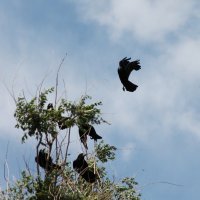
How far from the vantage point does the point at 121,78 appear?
13.1m

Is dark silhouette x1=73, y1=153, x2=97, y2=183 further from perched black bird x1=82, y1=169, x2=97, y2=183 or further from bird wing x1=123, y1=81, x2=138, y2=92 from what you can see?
bird wing x1=123, y1=81, x2=138, y2=92

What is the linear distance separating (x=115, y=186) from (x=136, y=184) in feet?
4.76

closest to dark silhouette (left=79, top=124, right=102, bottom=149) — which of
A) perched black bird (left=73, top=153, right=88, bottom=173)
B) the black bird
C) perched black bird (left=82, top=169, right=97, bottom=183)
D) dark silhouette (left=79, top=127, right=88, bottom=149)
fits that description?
dark silhouette (left=79, top=127, right=88, bottom=149)

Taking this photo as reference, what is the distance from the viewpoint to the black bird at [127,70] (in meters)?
12.9

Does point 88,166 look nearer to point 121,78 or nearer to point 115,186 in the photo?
point 115,186

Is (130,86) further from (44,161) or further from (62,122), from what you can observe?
(44,161)

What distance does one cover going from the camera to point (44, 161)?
12664 millimetres

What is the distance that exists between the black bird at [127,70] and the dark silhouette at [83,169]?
2.02 metres

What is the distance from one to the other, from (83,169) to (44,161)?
3.75 ft

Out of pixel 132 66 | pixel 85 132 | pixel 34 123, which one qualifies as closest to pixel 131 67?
pixel 132 66

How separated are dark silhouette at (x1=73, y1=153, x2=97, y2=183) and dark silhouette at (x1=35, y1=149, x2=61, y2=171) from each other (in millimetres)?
811

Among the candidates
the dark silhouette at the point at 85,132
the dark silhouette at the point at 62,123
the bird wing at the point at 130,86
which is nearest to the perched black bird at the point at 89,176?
the dark silhouette at the point at 85,132

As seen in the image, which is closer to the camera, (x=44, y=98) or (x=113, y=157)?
(x=44, y=98)

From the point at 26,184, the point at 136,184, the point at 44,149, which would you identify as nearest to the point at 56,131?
the point at 44,149
